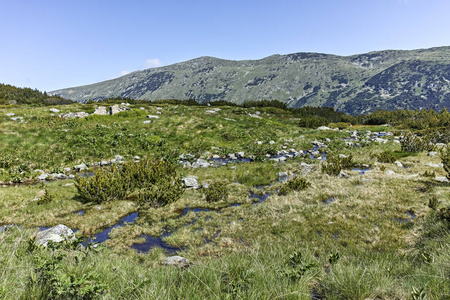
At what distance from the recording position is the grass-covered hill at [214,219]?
3.24 m

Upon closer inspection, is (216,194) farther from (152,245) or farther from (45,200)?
(45,200)

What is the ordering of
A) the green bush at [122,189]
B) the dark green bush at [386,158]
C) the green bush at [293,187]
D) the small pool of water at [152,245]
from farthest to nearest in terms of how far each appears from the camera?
the dark green bush at [386,158] → the green bush at [293,187] → the green bush at [122,189] → the small pool of water at [152,245]

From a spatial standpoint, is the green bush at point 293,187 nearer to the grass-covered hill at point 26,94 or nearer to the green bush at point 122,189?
the green bush at point 122,189

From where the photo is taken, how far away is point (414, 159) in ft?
57.7

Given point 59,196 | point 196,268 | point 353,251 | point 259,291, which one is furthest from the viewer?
point 59,196

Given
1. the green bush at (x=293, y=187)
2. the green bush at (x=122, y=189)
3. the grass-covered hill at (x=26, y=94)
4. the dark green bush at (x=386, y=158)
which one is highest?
the grass-covered hill at (x=26, y=94)

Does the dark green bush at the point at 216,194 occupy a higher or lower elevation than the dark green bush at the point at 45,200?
lower

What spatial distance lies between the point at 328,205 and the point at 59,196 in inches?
544

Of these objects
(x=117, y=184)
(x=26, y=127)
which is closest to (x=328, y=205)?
(x=117, y=184)

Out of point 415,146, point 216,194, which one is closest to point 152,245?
point 216,194

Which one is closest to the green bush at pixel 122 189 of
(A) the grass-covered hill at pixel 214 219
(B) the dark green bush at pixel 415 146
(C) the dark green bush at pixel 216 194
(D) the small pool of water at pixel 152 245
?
(A) the grass-covered hill at pixel 214 219

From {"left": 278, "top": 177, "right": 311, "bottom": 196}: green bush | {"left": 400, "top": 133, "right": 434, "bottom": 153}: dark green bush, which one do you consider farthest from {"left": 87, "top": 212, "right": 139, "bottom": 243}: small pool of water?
{"left": 400, "top": 133, "right": 434, "bottom": 153}: dark green bush

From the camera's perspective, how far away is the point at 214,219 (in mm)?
9328

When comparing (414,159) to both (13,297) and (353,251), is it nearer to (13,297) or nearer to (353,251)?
(353,251)
